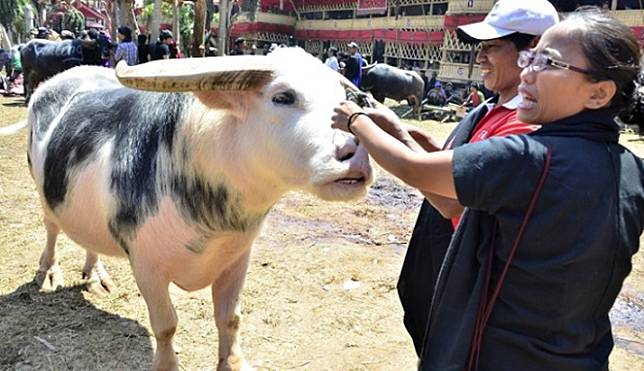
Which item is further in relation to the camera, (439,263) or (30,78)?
(30,78)

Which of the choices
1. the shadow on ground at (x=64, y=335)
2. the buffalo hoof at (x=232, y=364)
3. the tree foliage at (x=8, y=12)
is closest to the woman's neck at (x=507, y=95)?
the buffalo hoof at (x=232, y=364)

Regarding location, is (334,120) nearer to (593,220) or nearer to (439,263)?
(439,263)

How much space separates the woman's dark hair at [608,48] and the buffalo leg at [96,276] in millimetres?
3499

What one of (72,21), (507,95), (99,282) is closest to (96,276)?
(99,282)

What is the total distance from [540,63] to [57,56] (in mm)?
12394

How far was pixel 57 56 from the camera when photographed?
11906mm

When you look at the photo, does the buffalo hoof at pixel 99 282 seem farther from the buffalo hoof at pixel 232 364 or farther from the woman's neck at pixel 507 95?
the woman's neck at pixel 507 95

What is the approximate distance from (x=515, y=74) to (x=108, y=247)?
2268 mm

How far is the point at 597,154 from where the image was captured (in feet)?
4.49

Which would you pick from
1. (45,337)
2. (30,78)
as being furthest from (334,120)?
(30,78)

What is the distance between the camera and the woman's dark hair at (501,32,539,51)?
1908mm

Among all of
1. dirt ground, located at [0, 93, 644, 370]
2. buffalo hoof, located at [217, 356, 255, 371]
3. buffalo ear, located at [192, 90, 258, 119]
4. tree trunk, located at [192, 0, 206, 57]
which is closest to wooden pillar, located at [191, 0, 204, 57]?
tree trunk, located at [192, 0, 206, 57]

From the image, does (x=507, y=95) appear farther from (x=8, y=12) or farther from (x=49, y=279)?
(x=8, y=12)

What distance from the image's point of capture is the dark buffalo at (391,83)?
52.1 ft
